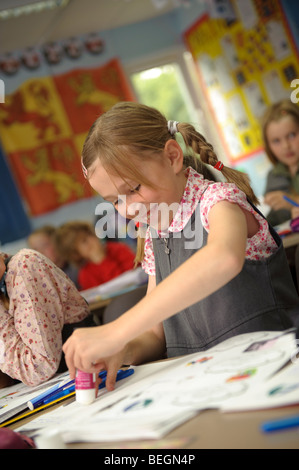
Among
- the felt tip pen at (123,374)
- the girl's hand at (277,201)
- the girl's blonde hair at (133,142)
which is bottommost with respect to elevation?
the felt tip pen at (123,374)

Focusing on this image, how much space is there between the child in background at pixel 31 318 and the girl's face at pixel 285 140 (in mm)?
1752

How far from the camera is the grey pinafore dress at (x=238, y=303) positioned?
102 centimetres

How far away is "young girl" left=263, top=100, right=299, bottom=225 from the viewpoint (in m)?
2.75

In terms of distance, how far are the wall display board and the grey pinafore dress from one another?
3742 mm

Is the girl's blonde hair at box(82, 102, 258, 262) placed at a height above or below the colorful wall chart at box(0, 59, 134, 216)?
below

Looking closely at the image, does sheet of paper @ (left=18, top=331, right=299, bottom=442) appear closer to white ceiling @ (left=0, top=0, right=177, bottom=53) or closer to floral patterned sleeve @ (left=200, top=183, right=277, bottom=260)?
floral patterned sleeve @ (left=200, top=183, right=277, bottom=260)

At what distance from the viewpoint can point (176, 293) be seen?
77 cm

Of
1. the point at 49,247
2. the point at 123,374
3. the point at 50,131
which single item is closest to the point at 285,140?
the point at 49,247

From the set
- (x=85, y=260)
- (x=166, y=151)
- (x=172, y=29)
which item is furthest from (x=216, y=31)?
(x=166, y=151)

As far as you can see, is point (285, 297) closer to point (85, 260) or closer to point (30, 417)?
point (30, 417)

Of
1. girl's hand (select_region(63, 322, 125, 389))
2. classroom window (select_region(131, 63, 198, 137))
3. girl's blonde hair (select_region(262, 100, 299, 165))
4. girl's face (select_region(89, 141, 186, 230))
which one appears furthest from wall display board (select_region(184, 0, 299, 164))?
girl's hand (select_region(63, 322, 125, 389))

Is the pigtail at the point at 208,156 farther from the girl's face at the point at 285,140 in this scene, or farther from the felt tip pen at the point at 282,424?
the girl's face at the point at 285,140

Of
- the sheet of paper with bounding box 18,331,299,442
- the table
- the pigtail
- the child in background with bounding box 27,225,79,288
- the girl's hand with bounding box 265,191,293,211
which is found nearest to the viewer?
the table

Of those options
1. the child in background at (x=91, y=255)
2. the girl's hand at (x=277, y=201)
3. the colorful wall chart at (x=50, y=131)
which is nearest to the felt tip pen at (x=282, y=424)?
the girl's hand at (x=277, y=201)
